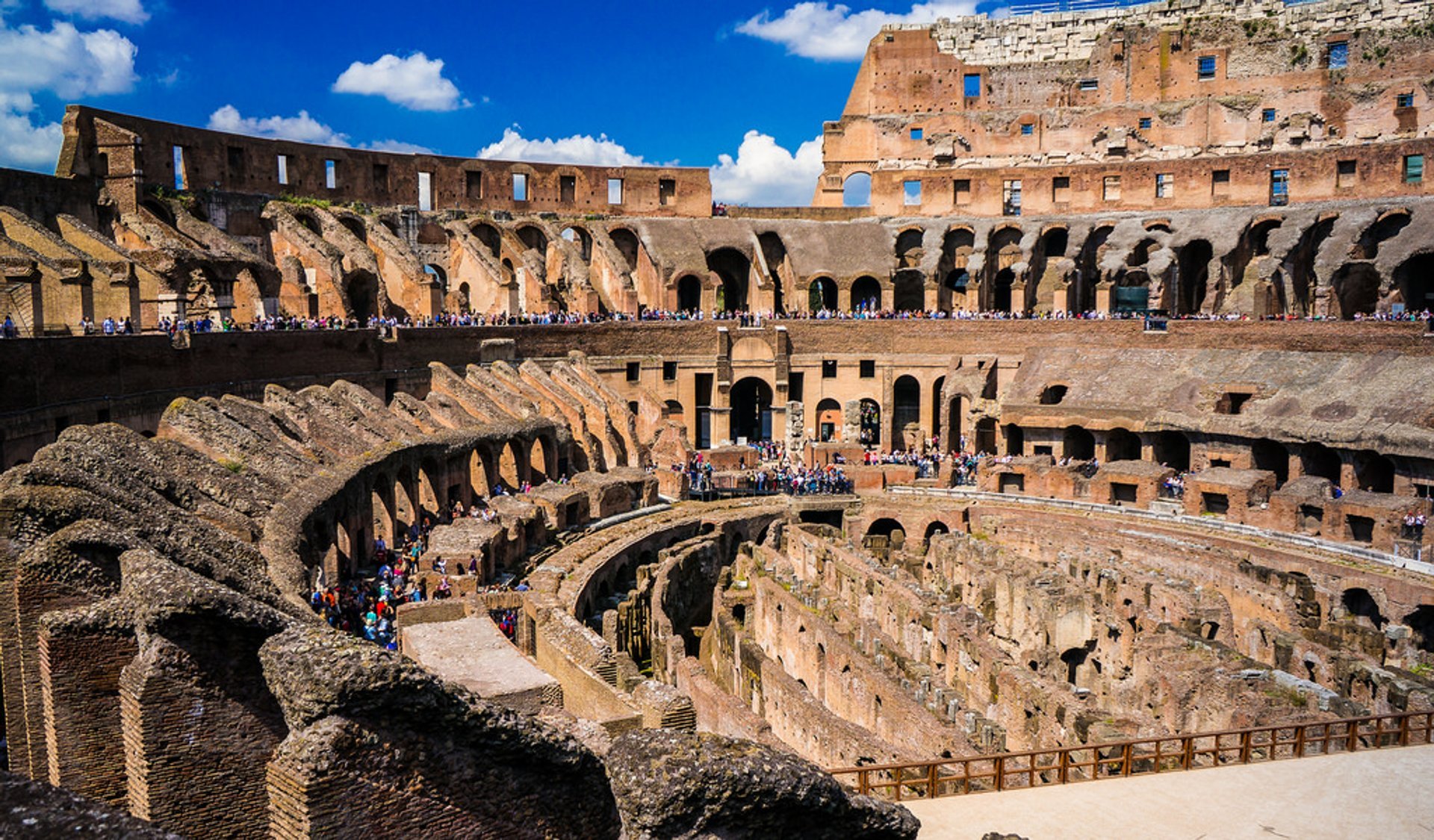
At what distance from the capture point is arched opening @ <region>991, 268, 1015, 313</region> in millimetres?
46938

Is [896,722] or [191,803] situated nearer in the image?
[191,803]

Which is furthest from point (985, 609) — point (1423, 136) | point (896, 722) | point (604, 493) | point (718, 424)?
point (1423, 136)

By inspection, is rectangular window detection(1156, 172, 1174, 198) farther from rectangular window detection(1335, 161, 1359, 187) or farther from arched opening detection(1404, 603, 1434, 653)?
arched opening detection(1404, 603, 1434, 653)

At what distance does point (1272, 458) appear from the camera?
3203 centimetres

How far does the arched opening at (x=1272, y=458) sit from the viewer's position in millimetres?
31422

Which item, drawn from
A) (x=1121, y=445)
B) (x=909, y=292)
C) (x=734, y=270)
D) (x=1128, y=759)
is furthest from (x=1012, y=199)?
(x=1128, y=759)

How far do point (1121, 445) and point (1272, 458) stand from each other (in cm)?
475

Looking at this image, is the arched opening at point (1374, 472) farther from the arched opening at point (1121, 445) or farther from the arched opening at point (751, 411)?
the arched opening at point (751, 411)

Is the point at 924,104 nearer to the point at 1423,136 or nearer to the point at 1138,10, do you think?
the point at 1138,10

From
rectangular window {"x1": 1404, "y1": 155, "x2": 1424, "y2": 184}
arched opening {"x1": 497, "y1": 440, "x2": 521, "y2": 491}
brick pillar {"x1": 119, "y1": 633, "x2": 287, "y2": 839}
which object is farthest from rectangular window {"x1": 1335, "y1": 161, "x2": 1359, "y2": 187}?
brick pillar {"x1": 119, "y1": 633, "x2": 287, "y2": 839}

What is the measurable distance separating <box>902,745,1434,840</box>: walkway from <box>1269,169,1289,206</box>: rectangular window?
34.7 metres

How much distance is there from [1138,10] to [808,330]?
22875 millimetres

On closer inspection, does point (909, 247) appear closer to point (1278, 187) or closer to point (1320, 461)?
point (1278, 187)

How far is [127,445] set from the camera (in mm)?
14500
